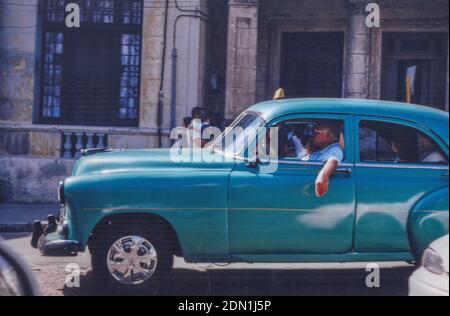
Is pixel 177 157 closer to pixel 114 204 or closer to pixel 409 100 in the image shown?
pixel 114 204

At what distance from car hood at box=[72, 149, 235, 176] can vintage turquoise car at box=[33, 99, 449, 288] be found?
0.02 meters

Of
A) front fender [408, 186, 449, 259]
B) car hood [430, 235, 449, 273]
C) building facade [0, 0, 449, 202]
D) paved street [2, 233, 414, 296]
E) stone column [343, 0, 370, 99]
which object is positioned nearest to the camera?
car hood [430, 235, 449, 273]

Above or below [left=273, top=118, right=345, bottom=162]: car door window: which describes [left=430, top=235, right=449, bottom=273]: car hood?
below

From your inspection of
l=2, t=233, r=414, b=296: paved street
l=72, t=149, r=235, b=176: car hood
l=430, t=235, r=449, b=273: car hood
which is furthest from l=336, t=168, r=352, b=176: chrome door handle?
l=430, t=235, r=449, b=273: car hood

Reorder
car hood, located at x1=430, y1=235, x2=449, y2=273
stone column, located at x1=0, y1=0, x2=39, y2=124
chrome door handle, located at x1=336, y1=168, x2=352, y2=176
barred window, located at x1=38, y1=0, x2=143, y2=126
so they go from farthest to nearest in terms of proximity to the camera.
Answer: barred window, located at x1=38, y1=0, x2=143, y2=126
stone column, located at x1=0, y1=0, x2=39, y2=124
chrome door handle, located at x1=336, y1=168, x2=352, y2=176
car hood, located at x1=430, y1=235, x2=449, y2=273

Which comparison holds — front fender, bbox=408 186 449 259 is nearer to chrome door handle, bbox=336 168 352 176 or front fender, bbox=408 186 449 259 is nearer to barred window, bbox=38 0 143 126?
chrome door handle, bbox=336 168 352 176

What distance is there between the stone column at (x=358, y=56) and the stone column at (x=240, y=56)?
1790mm

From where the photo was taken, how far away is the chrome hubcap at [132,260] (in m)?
6.28

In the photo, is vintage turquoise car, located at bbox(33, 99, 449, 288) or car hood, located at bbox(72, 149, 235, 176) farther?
car hood, located at bbox(72, 149, 235, 176)

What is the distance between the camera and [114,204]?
20.5ft

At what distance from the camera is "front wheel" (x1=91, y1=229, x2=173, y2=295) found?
6281mm

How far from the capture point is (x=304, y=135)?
6625mm

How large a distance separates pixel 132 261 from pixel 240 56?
24.8 feet
